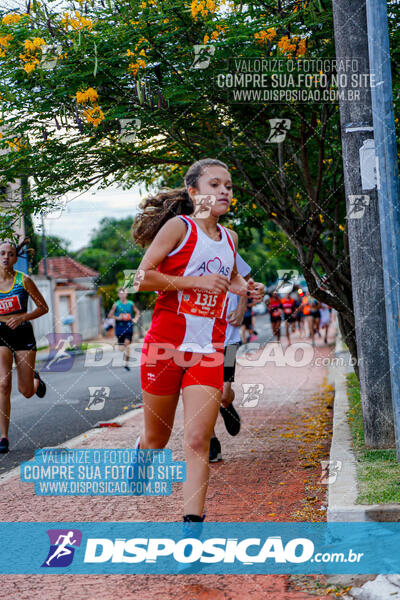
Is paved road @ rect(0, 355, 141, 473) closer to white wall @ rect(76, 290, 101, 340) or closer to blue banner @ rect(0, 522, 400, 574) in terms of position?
blue banner @ rect(0, 522, 400, 574)

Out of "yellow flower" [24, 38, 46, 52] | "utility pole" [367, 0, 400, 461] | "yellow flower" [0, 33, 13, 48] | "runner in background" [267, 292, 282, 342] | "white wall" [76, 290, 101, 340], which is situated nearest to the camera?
"utility pole" [367, 0, 400, 461]

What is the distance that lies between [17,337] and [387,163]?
3.76 meters

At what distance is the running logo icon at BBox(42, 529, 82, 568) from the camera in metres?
4.02

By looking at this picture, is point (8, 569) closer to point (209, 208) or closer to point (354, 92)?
point (209, 208)

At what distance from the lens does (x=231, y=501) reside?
5.05 m

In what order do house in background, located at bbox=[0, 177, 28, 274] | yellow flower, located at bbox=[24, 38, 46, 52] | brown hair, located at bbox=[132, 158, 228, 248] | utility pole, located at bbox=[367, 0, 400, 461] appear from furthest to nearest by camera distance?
house in background, located at bbox=[0, 177, 28, 274] < yellow flower, located at bbox=[24, 38, 46, 52] < utility pole, located at bbox=[367, 0, 400, 461] < brown hair, located at bbox=[132, 158, 228, 248]

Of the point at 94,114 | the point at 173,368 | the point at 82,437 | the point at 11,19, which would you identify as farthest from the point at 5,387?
the point at 173,368

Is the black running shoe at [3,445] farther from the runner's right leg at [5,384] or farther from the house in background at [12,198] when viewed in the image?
the house in background at [12,198]

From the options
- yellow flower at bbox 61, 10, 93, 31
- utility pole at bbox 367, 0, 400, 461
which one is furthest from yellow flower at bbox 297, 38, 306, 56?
yellow flower at bbox 61, 10, 93, 31

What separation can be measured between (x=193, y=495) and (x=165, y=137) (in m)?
4.56

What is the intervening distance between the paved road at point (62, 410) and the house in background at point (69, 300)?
20.9 meters

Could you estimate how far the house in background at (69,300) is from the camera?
39.9m

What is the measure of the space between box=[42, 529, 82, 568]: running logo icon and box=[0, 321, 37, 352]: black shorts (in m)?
2.94

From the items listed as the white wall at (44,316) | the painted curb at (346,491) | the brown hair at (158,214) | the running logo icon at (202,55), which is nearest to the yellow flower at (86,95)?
the running logo icon at (202,55)
